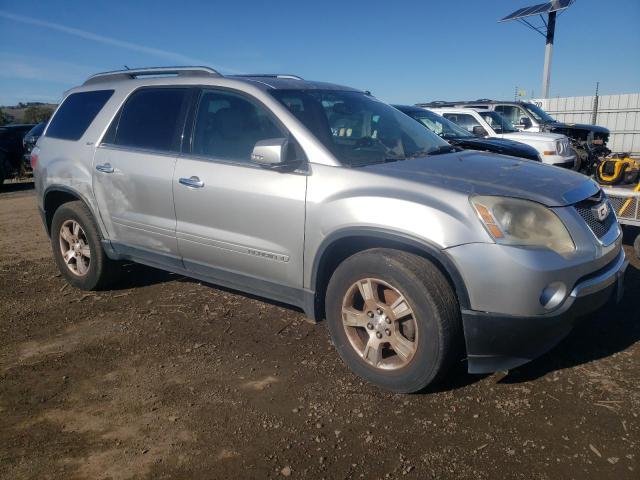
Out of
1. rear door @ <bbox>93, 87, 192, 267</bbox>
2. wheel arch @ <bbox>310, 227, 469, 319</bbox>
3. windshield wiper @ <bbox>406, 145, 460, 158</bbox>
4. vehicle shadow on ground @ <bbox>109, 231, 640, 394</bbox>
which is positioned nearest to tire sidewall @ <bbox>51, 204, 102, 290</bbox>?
rear door @ <bbox>93, 87, 192, 267</bbox>

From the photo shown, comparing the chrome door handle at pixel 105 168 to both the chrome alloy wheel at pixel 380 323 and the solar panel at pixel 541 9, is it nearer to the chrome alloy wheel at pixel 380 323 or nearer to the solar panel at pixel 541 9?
the chrome alloy wheel at pixel 380 323

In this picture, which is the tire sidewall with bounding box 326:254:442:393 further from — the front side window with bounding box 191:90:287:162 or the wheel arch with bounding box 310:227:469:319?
the front side window with bounding box 191:90:287:162

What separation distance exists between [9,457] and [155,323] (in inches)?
68.5

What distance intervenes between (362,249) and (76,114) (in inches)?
132

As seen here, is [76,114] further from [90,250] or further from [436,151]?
[436,151]

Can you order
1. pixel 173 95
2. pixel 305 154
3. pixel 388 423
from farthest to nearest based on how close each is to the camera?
1. pixel 173 95
2. pixel 305 154
3. pixel 388 423

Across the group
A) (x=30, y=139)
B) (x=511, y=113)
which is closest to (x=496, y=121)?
(x=511, y=113)

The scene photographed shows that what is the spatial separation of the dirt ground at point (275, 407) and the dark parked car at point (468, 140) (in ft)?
11.8

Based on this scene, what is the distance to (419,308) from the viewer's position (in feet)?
9.44

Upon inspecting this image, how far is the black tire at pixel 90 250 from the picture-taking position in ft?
15.7

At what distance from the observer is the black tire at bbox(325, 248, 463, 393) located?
2836 millimetres

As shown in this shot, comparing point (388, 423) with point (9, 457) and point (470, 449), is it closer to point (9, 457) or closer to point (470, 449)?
point (470, 449)

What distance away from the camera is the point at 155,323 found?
14.2ft

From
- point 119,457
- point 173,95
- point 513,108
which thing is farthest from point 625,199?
point 513,108
